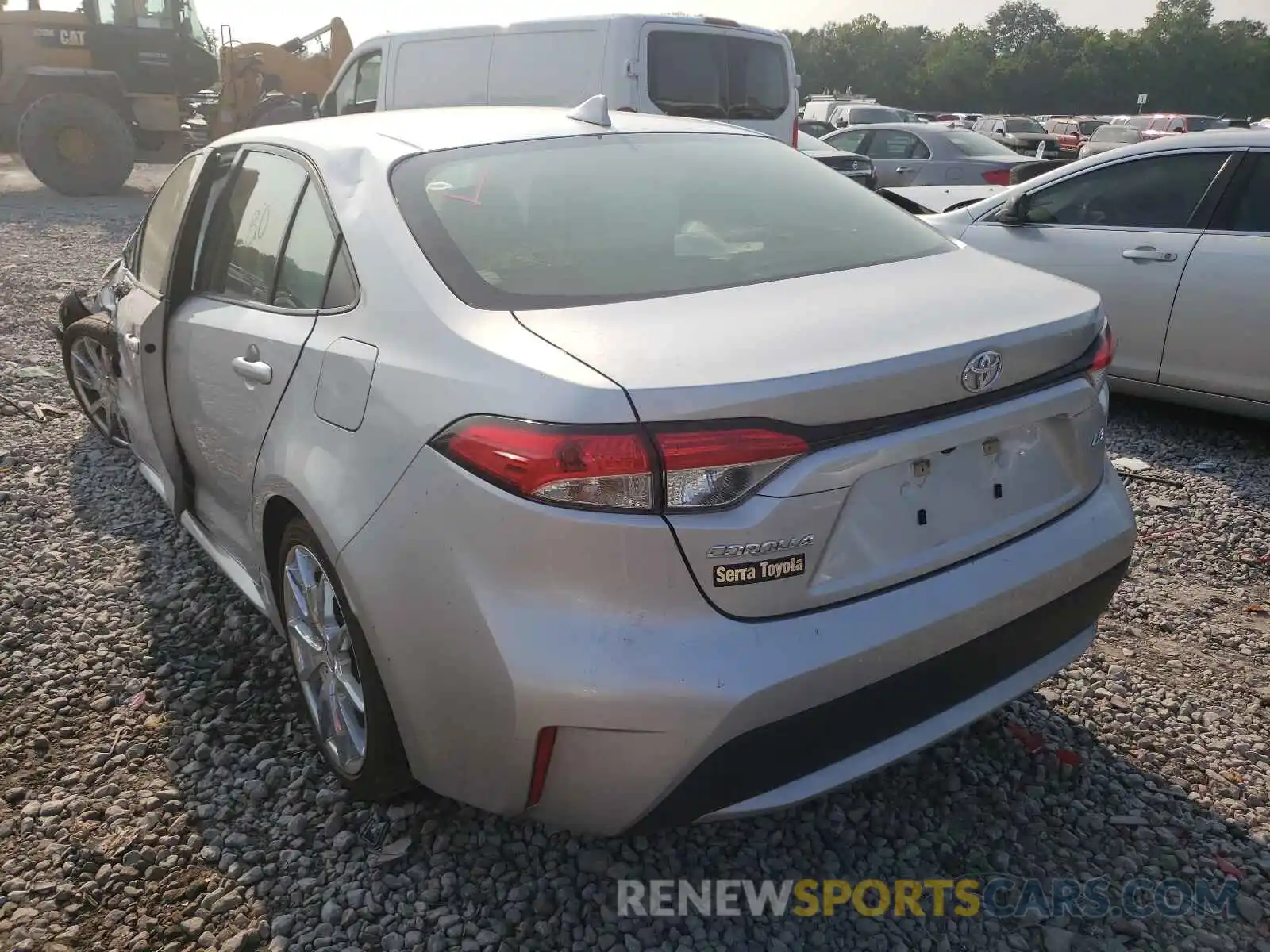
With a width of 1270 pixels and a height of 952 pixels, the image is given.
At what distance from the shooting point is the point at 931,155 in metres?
12.7

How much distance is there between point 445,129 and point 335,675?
4.71ft

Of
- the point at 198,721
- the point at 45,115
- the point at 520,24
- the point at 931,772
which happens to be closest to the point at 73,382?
the point at 198,721

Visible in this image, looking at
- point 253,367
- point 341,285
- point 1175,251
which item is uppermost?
point 341,285

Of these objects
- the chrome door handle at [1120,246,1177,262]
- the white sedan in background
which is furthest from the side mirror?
the chrome door handle at [1120,246,1177,262]

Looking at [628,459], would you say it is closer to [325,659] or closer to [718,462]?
[718,462]

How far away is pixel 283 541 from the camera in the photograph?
8.16 feet

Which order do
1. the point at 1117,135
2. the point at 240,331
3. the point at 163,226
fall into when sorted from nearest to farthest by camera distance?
the point at 240,331, the point at 163,226, the point at 1117,135

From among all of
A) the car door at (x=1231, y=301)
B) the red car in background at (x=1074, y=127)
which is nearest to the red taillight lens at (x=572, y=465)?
the car door at (x=1231, y=301)

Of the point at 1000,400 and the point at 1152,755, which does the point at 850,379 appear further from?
the point at 1152,755

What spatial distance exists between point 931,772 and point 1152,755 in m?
0.61

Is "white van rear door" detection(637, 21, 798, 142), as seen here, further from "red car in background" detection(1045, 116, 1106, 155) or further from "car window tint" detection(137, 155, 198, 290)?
"red car in background" detection(1045, 116, 1106, 155)

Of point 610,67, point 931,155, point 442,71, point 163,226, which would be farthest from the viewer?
point 931,155

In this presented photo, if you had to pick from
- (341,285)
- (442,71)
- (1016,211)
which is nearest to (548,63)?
(442,71)

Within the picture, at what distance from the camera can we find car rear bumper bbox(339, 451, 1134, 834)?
1.76m
